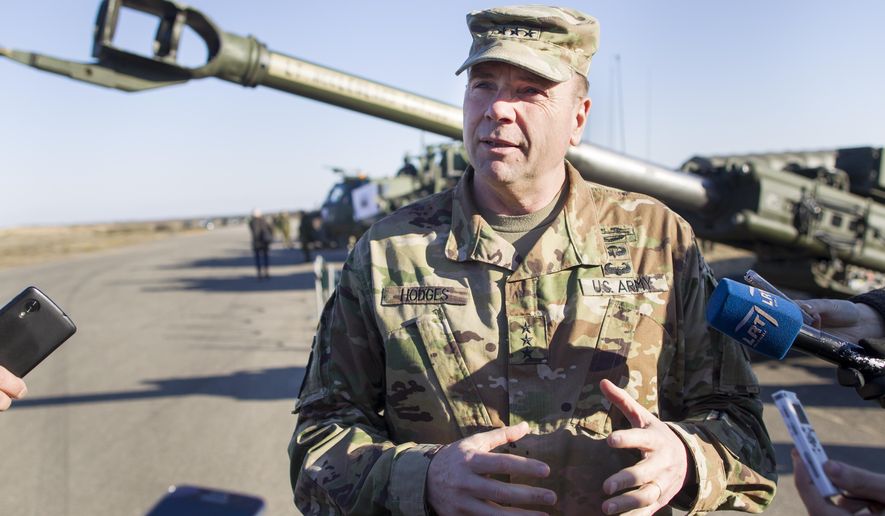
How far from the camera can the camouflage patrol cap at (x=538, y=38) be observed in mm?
1663

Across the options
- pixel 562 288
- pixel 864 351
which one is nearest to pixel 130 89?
pixel 562 288

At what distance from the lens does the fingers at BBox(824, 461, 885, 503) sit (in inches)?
42.8

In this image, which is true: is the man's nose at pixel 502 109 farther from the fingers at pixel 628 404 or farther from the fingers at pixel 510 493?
the fingers at pixel 510 493

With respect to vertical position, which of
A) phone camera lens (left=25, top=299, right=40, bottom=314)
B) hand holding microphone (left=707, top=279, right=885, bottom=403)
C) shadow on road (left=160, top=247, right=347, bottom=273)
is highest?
hand holding microphone (left=707, top=279, right=885, bottom=403)

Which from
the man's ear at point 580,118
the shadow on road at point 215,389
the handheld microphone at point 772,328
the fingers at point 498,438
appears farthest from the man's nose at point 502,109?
the shadow on road at point 215,389

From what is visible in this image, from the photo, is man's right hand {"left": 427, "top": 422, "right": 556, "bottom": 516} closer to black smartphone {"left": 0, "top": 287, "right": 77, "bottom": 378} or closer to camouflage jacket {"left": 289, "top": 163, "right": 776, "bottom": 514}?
camouflage jacket {"left": 289, "top": 163, "right": 776, "bottom": 514}

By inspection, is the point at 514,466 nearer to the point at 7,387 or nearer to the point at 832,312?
the point at 832,312

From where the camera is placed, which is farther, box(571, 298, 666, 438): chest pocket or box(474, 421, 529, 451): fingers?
box(571, 298, 666, 438): chest pocket

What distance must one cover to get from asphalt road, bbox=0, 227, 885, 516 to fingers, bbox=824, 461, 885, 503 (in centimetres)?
308

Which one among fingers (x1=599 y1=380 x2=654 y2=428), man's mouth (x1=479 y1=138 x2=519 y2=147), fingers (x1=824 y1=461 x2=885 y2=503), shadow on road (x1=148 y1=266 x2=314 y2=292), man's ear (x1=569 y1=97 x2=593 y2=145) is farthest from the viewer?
shadow on road (x1=148 y1=266 x2=314 y2=292)

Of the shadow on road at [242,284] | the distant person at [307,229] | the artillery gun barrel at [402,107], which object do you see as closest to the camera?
the artillery gun barrel at [402,107]

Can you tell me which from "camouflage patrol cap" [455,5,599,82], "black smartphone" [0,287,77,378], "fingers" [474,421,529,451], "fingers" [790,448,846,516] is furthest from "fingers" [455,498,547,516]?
"black smartphone" [0,287,77,378]

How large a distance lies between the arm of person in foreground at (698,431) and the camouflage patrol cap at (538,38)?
0.59m

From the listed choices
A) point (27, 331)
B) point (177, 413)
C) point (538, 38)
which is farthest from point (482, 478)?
point (177, 413)
